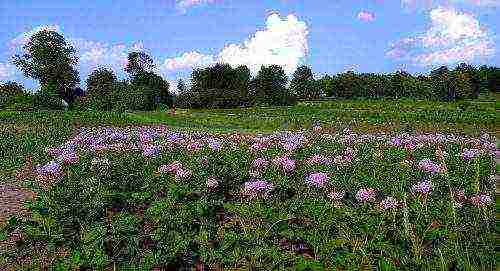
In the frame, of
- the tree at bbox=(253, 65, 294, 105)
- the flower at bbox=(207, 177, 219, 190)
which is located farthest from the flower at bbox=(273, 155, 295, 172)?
the tree at bbox=(253, 65, 294, 105)

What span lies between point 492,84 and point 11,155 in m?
79.4

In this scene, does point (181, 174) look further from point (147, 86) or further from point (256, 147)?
point (147, 86)

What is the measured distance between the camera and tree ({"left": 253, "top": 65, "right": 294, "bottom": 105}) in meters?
73.1

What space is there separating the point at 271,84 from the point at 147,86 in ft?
59.1

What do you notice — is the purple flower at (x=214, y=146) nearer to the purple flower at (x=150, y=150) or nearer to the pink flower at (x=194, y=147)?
the pink flower at (x=194, y=147)

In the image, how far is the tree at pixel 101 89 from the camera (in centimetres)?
6228

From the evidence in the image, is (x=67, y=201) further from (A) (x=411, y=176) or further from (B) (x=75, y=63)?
(B) (x=75, y=63)

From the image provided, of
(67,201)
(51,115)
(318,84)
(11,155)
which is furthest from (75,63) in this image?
(67,201)

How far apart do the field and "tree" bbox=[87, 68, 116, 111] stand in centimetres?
5589

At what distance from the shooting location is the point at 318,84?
9212 centimetres

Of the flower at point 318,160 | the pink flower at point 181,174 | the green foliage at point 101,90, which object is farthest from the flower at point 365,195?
the green foliage at point 101,90

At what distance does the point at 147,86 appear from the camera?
2506 inches

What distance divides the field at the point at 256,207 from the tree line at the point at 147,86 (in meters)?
47.6

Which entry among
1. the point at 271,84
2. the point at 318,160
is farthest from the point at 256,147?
the point at 271,84
